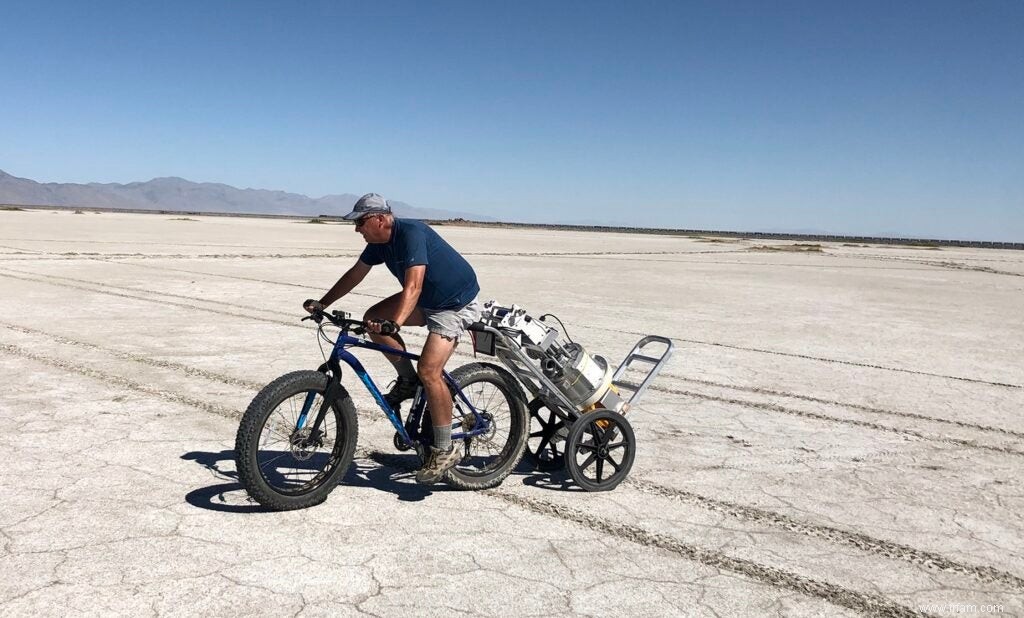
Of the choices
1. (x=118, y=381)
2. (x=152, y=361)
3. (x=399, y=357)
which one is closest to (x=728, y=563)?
(x=399, y=357)

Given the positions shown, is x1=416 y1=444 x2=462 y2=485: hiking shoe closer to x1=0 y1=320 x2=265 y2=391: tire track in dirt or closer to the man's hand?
the man's hand

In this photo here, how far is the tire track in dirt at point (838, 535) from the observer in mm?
4137

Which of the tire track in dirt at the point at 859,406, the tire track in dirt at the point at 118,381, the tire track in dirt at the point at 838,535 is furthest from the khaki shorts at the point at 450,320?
the tire track in dirt at the point at 859,406

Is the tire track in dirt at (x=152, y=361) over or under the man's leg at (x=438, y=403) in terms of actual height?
under

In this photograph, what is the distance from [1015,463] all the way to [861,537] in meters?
2.31

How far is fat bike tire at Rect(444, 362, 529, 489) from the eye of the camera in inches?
200

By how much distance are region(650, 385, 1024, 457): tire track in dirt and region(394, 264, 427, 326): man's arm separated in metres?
4.09

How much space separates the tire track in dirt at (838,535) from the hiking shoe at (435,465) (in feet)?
4.05

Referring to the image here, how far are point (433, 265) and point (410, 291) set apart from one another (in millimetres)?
314

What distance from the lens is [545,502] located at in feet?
16.4

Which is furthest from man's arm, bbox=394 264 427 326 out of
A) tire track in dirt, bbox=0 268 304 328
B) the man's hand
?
tire track in dirt, bbox=0 268 304 328

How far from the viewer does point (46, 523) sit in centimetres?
434

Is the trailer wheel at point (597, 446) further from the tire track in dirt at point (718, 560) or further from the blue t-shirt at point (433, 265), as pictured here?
the blue t-shirt at point (433, 265)

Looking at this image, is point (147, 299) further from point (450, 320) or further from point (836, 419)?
point (836, 419)
